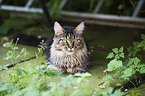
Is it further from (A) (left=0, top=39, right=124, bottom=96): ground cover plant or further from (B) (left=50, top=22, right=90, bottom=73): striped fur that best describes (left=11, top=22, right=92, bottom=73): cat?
(A) (left=0, top=39, right=124, bottom=96): ground cover plant

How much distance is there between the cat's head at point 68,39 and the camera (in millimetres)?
2723

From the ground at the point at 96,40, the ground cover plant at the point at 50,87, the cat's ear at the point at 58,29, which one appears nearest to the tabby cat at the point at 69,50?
the cat's ear at the point at 58,29

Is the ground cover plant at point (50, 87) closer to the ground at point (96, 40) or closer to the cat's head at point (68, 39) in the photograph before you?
the ground at point (96, 40)

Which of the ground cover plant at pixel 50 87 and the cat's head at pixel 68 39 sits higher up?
the cat's head at pixel 68 39

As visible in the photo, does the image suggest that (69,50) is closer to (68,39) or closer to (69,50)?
(69,50)

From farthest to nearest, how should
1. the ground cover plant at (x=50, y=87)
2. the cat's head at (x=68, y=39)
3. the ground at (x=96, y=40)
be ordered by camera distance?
the ground at (x=96, y=40)
the cat's head at (x=68, y=39)
the ground cover plant at (x=50, y=87)

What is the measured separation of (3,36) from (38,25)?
1.22 metres

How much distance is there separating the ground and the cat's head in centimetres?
37

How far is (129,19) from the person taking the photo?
459 cm

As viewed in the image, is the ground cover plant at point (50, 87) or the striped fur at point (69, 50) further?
the striped fur at point (69, 50)

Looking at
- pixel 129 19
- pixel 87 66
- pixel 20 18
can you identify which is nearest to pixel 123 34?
pixel 129 19

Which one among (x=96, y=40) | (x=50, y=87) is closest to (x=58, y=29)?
(x=50, y=87)

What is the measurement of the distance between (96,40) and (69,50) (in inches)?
72.1

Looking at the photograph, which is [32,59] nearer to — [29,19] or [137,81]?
[137,81]
